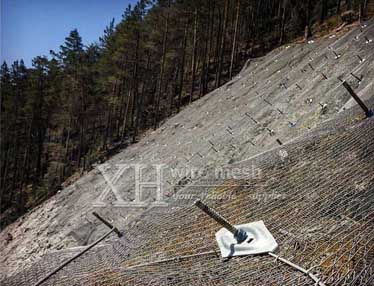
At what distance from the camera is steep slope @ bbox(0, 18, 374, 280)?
1088 centimetres

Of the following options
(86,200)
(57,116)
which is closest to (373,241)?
(86,200)

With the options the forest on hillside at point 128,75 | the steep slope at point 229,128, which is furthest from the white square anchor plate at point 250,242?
the forest on hillside at point 128,75

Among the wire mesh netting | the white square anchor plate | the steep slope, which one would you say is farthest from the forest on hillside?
the white square anchor plate

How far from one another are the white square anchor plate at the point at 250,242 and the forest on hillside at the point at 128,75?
55.4ft

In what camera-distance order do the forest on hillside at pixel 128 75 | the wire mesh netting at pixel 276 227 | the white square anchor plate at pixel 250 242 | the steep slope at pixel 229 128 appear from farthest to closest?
the forest on hillside at pixel 128 75 → the steep slope at pixel 229 128 → the white square anchor plate at pixel 250 242 → the wire mesh netting at pixel 276 227

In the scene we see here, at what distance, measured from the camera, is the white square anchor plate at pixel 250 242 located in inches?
168

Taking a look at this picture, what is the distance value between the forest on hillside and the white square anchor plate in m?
16.9

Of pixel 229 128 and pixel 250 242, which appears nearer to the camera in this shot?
pixel 250 242

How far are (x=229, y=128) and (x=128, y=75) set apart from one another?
46.6ft

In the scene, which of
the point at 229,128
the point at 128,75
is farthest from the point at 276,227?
the point at 128,75

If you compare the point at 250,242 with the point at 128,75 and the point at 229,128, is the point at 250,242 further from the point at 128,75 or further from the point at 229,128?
the point at 128,75

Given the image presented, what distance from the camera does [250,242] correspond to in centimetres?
449

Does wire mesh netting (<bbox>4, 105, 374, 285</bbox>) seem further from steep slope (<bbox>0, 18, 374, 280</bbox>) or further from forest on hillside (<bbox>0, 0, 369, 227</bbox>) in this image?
forest on hillside (<bbox>0, 0, 369, 227</bbox>)

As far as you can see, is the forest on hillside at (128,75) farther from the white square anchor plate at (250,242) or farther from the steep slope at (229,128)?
the white square anchor plate at (250,242)
